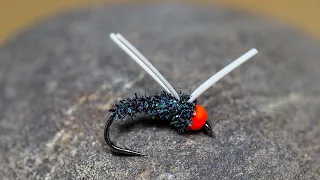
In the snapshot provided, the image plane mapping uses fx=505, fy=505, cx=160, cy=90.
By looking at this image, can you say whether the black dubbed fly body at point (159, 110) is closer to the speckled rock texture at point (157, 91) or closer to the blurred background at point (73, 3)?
the speckled rock texture at point (157, 91)

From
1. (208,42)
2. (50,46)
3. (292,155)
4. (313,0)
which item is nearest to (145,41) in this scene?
(208,42)

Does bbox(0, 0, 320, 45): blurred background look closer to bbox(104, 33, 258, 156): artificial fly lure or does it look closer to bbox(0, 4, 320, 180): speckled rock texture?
bbox(0, 4, 320, 180): speckled rock texture

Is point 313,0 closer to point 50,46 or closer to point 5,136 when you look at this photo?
point 50,46

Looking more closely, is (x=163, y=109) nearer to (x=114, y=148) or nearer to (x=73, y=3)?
(x=114, y=148)

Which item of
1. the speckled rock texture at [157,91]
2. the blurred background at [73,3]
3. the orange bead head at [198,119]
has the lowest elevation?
the blurred background at [73,3]

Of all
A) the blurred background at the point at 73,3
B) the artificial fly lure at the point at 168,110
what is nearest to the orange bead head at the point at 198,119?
the artificial fly lure at the point at 168,110
